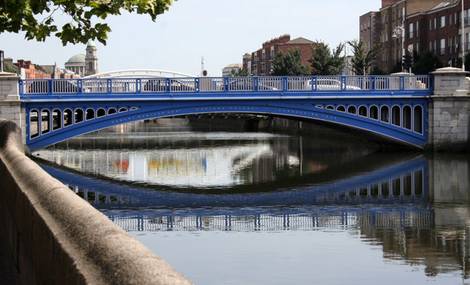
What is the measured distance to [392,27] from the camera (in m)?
98.7

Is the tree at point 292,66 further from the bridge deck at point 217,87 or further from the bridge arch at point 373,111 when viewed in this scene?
the bridge deck at point 217,87

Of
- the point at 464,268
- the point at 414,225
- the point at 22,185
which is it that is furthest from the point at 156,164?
the point at 22,185

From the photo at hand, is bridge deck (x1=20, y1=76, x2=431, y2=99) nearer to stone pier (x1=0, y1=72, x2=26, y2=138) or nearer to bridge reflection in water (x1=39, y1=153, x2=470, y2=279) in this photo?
stone pier (x1=0, y1=72, x2=26, y2=138)

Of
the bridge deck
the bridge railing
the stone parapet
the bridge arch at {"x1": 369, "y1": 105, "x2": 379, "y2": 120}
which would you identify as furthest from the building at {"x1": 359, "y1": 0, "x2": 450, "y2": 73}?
the bridge deck

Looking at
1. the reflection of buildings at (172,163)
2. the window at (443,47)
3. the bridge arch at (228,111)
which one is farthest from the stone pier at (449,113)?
the window at (443,47)

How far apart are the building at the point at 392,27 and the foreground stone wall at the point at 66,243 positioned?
75.2 m

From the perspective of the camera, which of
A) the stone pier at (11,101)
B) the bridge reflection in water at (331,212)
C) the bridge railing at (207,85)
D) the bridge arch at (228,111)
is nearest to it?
the bridge reflection in water at (331,212)

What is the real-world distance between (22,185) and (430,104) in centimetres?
3634

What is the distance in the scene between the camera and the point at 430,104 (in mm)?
44406

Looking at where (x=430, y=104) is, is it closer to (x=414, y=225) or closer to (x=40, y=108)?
(x=40, y=108)

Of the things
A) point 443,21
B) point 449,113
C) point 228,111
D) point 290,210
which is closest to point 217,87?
point 228,111

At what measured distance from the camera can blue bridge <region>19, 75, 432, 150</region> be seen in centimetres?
4244

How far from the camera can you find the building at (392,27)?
89.8 meters

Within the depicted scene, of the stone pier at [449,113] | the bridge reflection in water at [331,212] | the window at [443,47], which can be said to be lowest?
the bridge reflection in water at [331,212]
